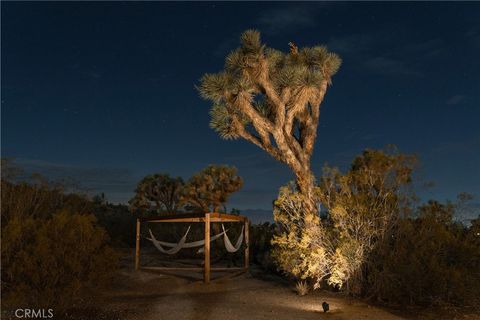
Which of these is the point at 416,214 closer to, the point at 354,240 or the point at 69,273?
the point at 354,240

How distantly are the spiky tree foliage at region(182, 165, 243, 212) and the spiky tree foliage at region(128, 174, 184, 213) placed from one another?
5.62 m

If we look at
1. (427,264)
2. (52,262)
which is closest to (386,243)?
(427,264)

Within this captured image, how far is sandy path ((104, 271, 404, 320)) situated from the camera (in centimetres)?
679

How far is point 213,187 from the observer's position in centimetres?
1877

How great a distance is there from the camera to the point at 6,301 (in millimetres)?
Result: 5984

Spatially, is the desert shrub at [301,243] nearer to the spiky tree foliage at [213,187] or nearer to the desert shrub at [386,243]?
the desert shrub at [386,243]

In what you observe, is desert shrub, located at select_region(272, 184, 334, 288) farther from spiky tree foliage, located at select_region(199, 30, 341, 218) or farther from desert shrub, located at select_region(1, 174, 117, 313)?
Answer: desert shrub, located at select_region(1, 174, 117, 313)

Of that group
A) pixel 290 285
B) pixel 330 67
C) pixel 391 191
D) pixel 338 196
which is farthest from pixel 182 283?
pixel 330 67

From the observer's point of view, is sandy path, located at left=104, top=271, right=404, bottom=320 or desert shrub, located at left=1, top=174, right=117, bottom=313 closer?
desert shrub, located at left=1, top=174, right=117, bottom=313

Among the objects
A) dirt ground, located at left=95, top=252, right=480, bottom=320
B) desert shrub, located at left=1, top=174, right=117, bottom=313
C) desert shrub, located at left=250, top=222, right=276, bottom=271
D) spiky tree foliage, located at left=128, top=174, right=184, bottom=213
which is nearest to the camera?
desert shrub, located at left=1, top=174, right=117, bottom=313

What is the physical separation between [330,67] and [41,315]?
794 centimetres

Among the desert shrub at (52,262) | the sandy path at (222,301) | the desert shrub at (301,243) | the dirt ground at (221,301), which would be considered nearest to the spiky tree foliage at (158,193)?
the dirt ground at (221,301)

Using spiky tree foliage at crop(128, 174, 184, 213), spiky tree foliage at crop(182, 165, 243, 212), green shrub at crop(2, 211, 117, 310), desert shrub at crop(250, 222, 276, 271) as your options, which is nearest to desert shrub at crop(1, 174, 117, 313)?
green shrub at crop(2, 211, 117, 310)

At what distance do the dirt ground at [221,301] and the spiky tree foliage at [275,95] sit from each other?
87.3 inches
